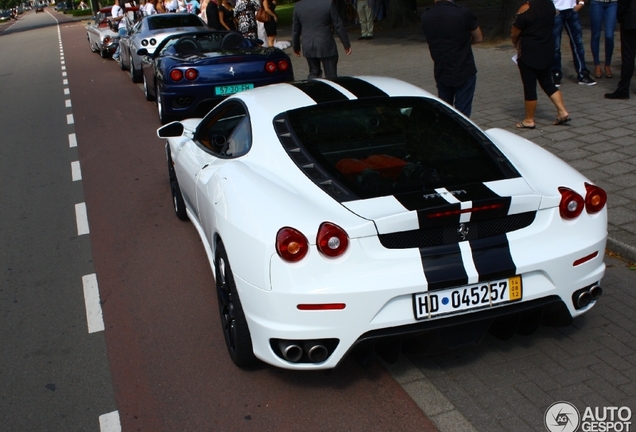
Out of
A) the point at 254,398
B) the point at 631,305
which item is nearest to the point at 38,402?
the point at 254,398

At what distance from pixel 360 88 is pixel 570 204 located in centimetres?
168

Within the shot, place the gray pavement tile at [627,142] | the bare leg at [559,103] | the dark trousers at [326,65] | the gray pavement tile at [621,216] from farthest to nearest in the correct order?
the dark trousers at [326,65]
the bare leg at [559,103]
the gray pavement tile at [627,142]
the gray pavement tile at [621,216]

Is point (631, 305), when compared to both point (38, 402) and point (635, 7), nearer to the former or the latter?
point (38, 402)

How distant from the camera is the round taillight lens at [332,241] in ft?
10.9

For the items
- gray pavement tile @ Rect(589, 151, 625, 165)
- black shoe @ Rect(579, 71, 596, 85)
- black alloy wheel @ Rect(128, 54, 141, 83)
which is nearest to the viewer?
gray pavement tile @ Rect(589, 151, 625, 165)

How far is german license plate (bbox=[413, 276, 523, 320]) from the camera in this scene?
3373 millimetres

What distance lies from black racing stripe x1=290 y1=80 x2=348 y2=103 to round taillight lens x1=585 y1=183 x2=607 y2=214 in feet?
5.23

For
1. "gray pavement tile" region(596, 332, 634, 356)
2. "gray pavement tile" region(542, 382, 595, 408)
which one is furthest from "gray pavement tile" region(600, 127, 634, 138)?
"gray pavement tile" region(542, 382, 595, 408)

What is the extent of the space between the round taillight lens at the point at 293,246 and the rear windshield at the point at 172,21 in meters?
13.2

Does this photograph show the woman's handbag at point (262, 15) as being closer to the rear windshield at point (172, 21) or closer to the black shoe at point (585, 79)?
the rear windshield at point (172, 21)

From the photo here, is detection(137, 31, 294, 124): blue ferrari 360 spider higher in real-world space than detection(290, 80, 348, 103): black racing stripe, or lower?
lower

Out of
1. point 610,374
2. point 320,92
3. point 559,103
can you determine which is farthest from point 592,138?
point 610,374

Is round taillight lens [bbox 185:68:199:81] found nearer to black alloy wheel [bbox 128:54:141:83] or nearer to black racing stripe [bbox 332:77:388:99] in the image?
black racing stripe [bbox 332:77:388:99]

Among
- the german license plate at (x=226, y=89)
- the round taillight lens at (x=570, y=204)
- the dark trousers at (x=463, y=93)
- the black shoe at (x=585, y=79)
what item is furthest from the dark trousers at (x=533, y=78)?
the round taillight lens at (x=570, y=204)
